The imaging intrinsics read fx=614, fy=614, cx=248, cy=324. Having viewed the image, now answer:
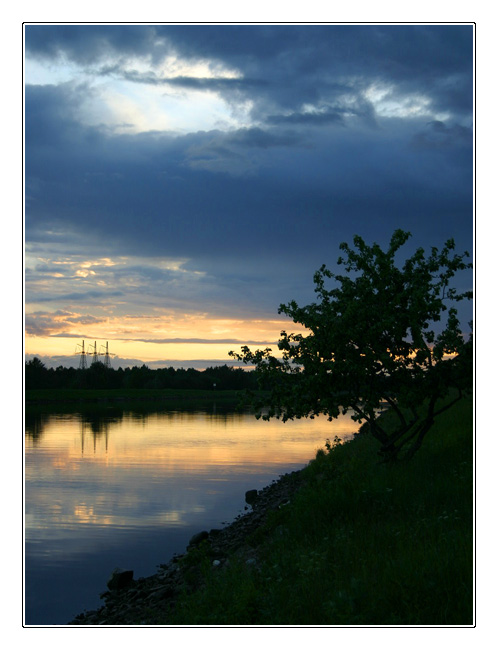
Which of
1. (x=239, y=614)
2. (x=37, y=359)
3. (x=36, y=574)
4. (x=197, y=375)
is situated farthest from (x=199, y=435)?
(x=197, y=375)

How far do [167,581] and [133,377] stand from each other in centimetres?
15133

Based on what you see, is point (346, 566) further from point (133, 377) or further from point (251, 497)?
point (133, 377)

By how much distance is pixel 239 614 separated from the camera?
9.35 m

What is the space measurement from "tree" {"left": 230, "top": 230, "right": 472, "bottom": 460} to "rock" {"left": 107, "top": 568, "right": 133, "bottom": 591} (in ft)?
18.9

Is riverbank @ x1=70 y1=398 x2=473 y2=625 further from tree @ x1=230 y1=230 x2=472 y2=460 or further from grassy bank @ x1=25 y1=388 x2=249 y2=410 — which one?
grassy bank @ x1=25 y1=388 x2=249 y2=410

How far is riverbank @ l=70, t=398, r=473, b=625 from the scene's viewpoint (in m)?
8.77

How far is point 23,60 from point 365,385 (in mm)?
12372

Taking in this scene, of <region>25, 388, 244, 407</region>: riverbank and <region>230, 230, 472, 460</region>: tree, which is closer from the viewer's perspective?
<region>230, 230, 472, 460</region>: tree

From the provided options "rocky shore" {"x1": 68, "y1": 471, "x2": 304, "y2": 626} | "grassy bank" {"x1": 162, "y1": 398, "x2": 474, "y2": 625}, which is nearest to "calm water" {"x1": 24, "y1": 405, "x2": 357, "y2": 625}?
"rocky shore" {"x1": 68, "y1": 471, "x2": 304, "y2": 626}

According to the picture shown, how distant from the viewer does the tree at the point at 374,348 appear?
58.8 feet

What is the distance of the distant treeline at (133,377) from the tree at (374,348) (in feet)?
383

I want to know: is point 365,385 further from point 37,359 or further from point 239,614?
point 37,359

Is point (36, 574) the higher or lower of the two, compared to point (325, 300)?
lower

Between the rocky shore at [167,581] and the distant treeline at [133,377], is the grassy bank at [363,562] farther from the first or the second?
the distant treeline at [133,377]
